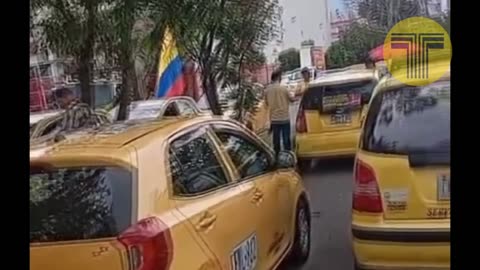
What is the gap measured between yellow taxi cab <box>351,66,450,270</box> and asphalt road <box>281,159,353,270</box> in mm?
42

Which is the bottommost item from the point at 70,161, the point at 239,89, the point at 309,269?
the point at 309,269

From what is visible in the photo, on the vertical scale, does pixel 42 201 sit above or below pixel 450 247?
above

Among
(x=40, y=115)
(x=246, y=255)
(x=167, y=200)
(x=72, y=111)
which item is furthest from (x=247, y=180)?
(x=40, y=115)

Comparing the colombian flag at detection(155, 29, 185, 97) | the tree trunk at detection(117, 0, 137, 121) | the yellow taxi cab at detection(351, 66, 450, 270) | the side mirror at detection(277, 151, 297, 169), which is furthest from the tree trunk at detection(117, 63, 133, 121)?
the yellow taxi cab at detection(351, 66, 450, 270)

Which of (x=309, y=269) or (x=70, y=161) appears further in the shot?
(x=309, y=269)

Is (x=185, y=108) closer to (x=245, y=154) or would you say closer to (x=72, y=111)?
(x=245, y=154)

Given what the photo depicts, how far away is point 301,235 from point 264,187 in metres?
0.24

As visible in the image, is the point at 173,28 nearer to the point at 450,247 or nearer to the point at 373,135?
the point at 373,135

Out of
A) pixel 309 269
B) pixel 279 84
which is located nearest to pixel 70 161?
pixel 279 84

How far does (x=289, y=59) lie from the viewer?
2717 millimetres

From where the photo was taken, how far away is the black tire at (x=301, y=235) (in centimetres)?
281

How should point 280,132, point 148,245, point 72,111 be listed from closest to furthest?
point 148,245 → point 72,111 → point 280,132

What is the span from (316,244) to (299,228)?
3.6 inches

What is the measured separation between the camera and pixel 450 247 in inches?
108
